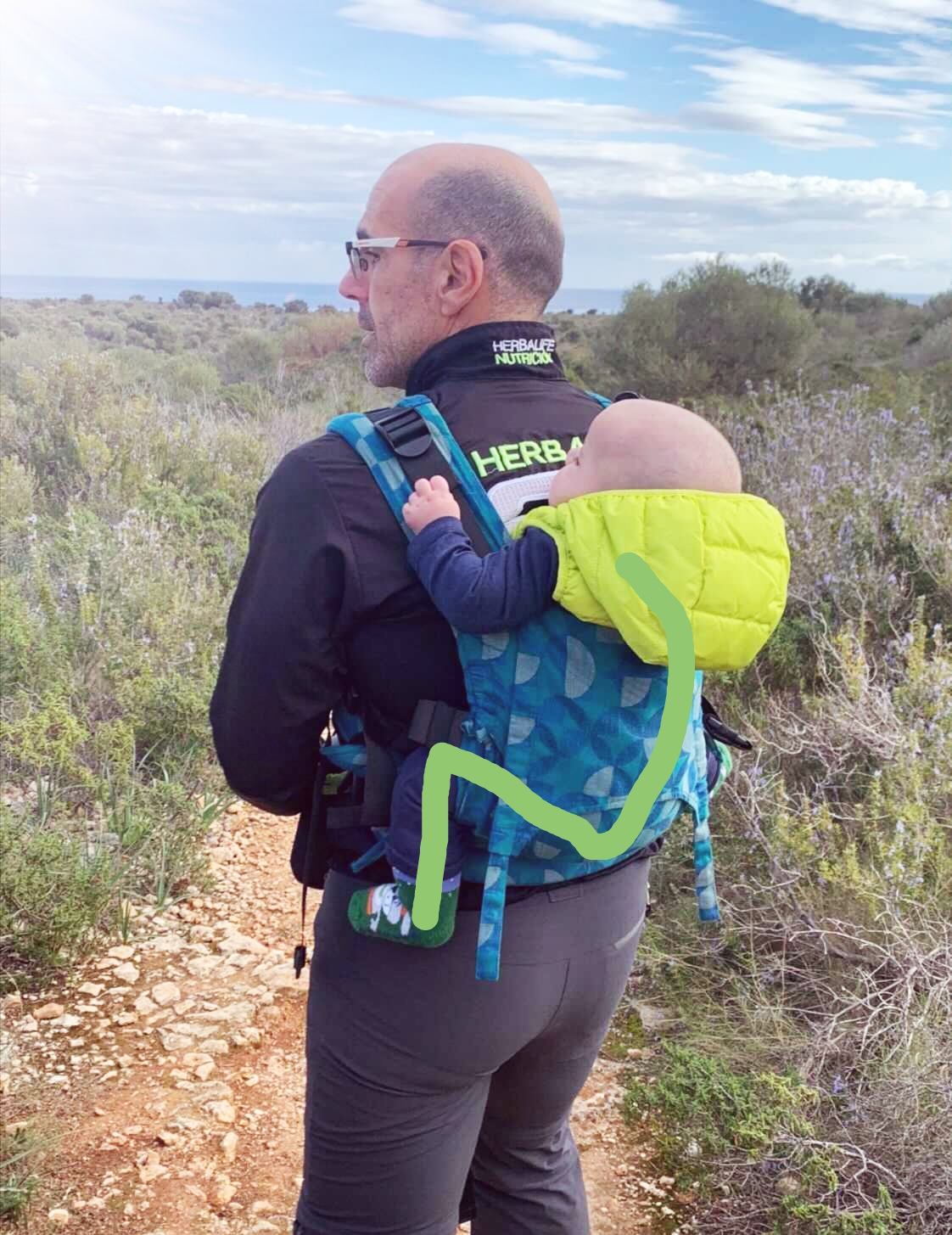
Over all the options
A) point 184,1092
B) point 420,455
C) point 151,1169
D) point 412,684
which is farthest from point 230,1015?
point 420,455

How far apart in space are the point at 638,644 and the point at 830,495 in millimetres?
4916

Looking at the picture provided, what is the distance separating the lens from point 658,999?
11.4 feet

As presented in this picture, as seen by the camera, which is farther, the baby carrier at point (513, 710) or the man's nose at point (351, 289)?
the man's nose at point (351, 289)

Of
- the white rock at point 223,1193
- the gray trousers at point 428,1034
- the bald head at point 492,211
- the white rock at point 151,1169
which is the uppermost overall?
the bald head at point 492,211

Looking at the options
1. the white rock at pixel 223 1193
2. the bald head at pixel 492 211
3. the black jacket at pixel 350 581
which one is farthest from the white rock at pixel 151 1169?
the bald head at pixel 492 211

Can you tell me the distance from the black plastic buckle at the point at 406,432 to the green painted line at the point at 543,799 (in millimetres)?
384

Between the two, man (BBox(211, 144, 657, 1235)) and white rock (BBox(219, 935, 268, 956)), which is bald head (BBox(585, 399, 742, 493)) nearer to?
man (BBox(211, 144, 657, 1235))

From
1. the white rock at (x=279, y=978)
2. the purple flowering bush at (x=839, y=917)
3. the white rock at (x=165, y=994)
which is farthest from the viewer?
the white rock at (x=279, y=978)

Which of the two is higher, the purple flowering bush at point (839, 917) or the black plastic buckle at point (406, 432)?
the black plastic buckle at point (406, 432)

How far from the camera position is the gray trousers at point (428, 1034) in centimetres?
154

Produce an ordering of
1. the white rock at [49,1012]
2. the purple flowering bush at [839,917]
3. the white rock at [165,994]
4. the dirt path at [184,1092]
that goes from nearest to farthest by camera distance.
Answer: the purple flowering bush at [839,917] → the dirt path at [184,1092] → the white rock at [49,1012] → the white rock at [165,994]

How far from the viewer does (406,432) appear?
1.45 m

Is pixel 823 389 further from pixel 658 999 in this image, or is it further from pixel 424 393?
pixel 424 393

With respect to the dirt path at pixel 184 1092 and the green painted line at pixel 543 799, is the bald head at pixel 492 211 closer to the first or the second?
the green painted line at pixel 543 799
